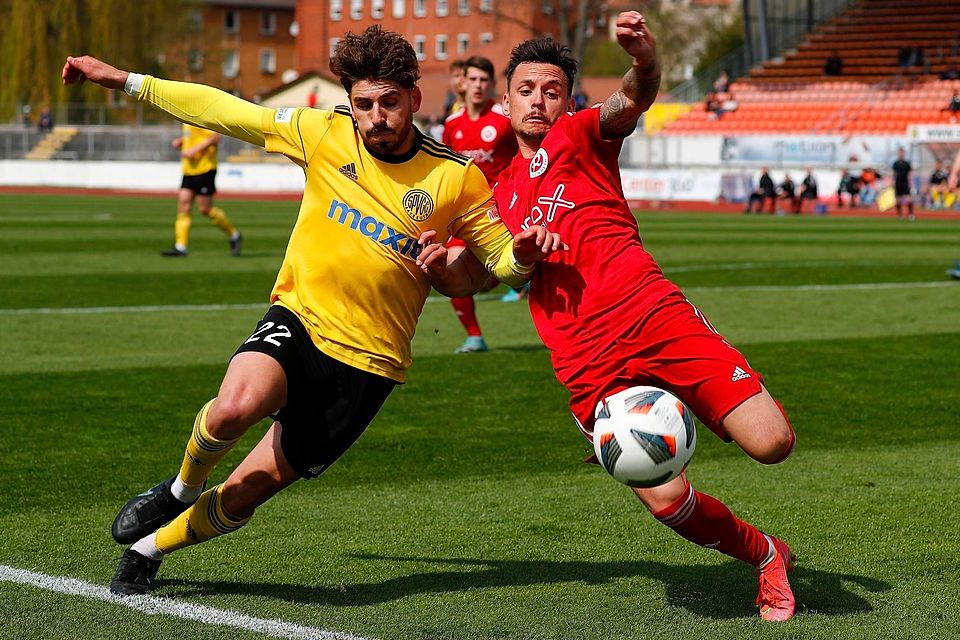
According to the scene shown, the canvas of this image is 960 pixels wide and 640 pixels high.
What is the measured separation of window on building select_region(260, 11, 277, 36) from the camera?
367ft

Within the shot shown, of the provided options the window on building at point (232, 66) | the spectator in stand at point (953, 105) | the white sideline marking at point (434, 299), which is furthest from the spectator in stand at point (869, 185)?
the window on building at point (232, 66)

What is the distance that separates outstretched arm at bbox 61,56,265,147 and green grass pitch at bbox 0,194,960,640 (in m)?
1.62

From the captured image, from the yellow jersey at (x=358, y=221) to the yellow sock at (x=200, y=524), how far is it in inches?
26.8

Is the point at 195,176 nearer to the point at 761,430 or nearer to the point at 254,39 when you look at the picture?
the point at 761,430

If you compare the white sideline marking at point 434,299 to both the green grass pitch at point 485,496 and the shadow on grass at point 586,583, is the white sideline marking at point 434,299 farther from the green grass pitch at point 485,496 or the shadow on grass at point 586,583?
the shadow on grass at point 586,583

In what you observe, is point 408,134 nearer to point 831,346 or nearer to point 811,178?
point 831,346

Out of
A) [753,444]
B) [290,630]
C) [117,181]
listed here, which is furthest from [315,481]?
[117,181]

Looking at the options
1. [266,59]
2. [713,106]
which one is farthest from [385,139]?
[266,59]

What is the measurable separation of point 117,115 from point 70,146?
456 cm

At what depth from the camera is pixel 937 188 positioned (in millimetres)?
38812

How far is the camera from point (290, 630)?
4.36 meters

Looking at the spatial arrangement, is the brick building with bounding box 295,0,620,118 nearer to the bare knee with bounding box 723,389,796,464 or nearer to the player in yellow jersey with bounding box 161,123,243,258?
the player in yellow jersey with bounding box 161,123,243,258

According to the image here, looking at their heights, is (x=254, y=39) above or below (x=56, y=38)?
above

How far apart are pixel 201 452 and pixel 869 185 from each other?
37.6 meters
